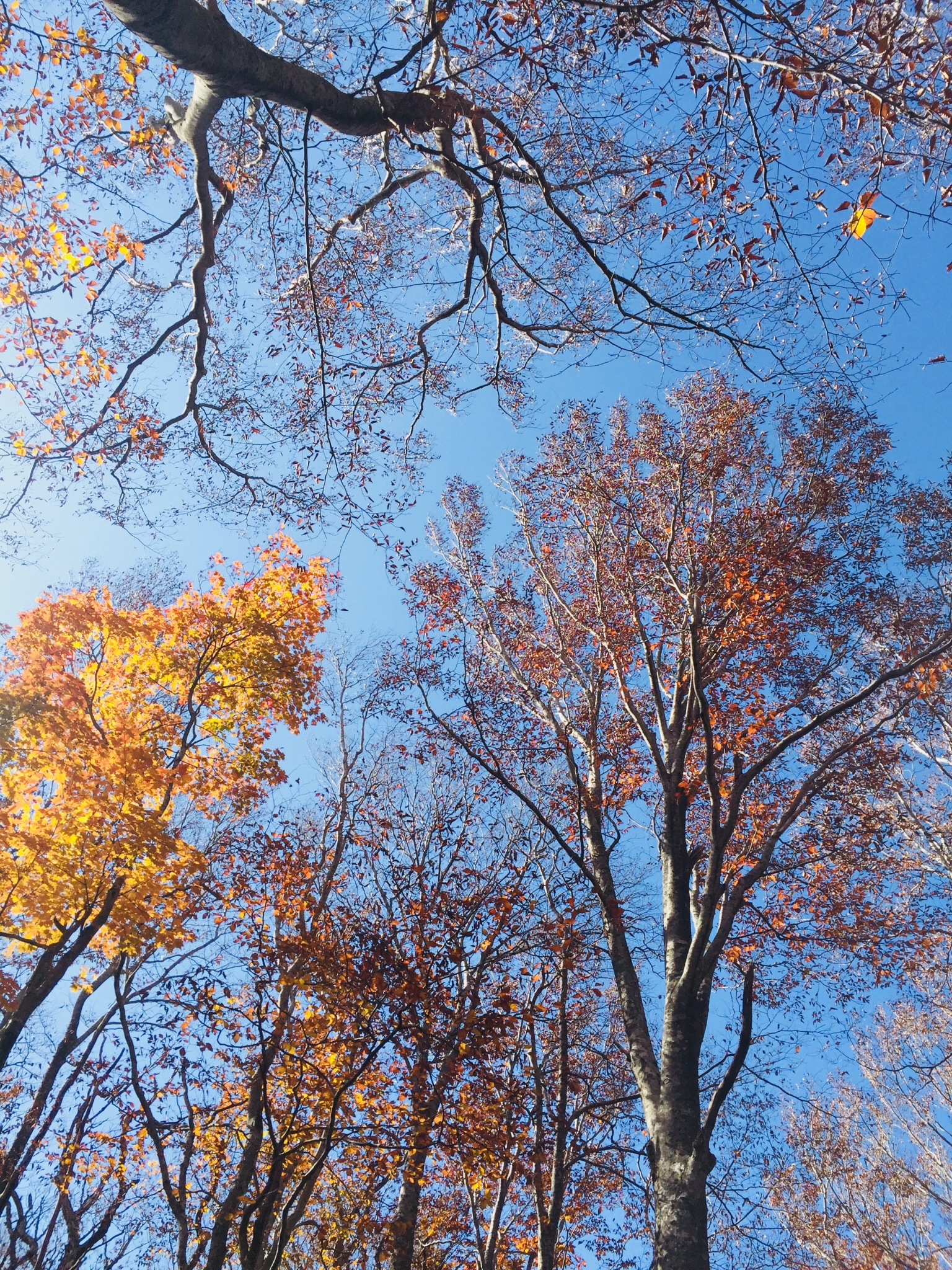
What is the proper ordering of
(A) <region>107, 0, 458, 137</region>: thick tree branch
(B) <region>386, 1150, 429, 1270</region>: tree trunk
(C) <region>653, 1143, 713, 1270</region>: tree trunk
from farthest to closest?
(B) <region>386, 1150, 429, 1270</region>: tree trunk < (A) <region>107, 0, 458, 137</region>: thick tree branch < (C) <region>653, 1143, 713, 1270</region>: tree trunk

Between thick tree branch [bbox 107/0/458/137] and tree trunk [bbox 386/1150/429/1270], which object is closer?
thick tree branch [bbox 107/0/458/137]

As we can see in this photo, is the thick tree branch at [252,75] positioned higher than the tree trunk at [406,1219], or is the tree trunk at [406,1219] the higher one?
the thick tree branch at [252,75]

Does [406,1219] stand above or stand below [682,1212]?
below

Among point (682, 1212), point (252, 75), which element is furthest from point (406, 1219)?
point (252, 75)

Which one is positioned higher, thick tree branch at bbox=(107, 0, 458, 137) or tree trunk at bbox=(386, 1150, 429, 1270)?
thick tree branch at bbox=(107, 0, 458, 137)

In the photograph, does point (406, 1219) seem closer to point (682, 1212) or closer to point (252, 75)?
point (682, 1212)

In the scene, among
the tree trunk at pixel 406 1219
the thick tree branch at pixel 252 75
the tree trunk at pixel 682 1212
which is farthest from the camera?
the tree trunk at pixel 406 1219

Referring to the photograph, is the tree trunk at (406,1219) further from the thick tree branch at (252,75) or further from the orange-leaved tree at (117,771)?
the thick tree branch at (252,75)

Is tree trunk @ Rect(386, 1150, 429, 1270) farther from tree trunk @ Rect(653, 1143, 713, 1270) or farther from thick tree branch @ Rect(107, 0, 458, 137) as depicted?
thick tree branch @ Rect(107, 0, 458, 137)

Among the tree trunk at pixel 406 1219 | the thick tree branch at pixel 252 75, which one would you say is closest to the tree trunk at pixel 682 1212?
the tree trunk at pixel 406 1219

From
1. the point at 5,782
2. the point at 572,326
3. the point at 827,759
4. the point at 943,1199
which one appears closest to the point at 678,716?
the point at 827,759

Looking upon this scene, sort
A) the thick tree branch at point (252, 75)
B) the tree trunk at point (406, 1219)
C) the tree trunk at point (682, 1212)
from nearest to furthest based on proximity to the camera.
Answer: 1. the tree trunk at point (682, 1212)
2. the thick tree branch at point (252, 75)
3. the tree trunk at point (406, 1219)

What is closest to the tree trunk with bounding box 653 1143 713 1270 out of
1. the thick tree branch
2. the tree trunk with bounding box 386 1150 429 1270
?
the tree trunk with bounding box 386 1150 429 1270

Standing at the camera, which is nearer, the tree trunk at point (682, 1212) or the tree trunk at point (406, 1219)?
the tree trunk at point (682, 1212)
